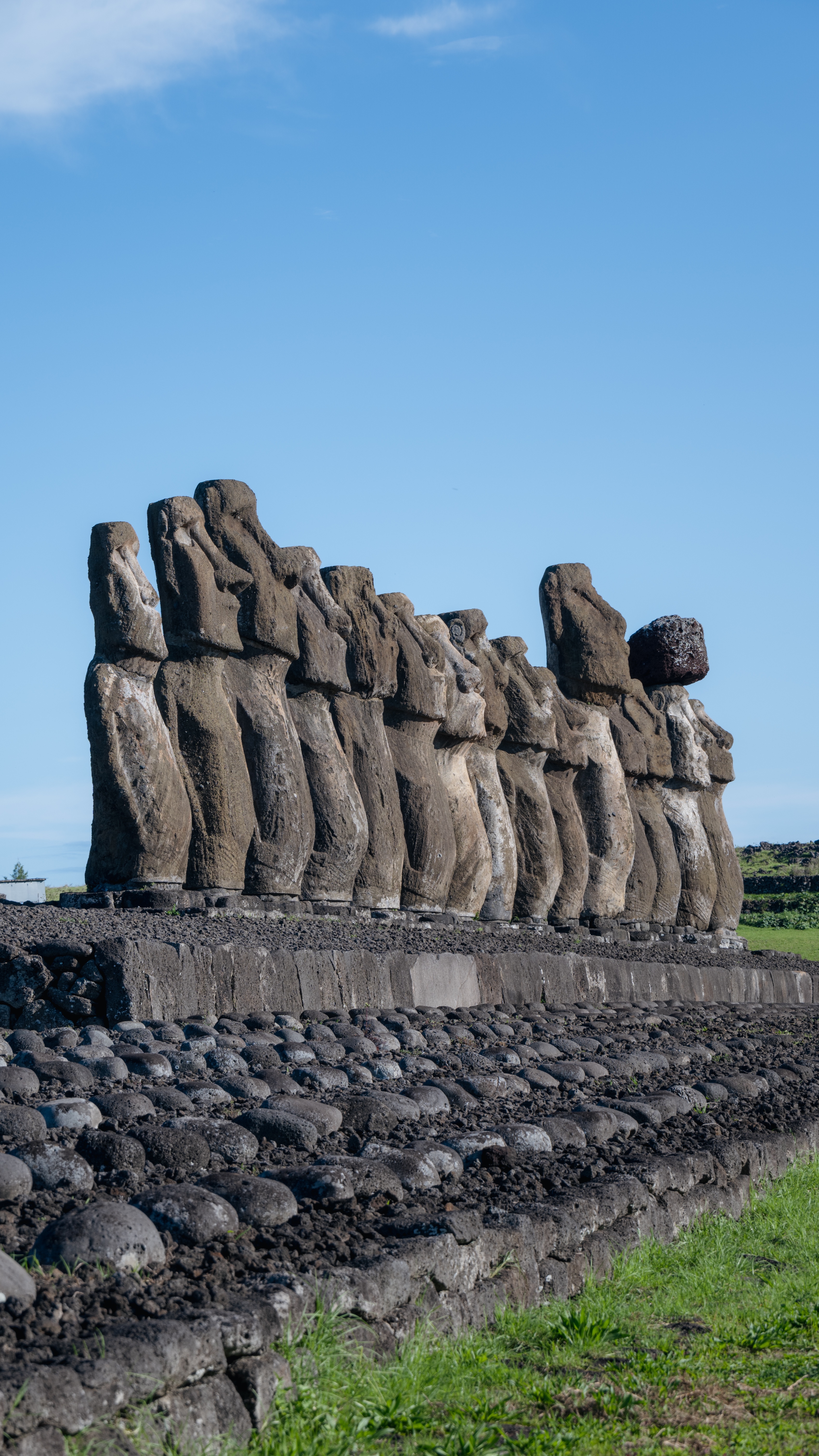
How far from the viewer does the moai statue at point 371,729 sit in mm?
12266

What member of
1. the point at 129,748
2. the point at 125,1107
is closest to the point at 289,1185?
the point at 125,1107

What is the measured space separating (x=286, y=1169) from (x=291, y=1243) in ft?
1.90

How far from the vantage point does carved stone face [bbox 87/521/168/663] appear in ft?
33.0

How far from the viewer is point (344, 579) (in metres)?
13.0

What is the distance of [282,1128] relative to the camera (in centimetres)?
432

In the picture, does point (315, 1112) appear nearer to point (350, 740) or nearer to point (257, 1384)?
point (257, 1384)

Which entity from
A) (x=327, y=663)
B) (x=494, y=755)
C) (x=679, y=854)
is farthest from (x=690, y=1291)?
(x=679, y=854)

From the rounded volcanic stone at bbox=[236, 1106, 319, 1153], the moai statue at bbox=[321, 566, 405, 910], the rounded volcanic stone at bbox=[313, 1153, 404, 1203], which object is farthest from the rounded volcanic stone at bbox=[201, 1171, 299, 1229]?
the moai statue at bbox=[321, 566, 405, 910]

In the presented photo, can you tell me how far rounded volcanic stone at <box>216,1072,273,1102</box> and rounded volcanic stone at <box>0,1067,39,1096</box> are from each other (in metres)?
0.64

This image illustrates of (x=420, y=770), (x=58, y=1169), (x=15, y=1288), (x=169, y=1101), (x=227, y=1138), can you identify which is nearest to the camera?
(x=15, y=1288)

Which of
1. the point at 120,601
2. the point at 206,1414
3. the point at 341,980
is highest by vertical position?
the point at 120,601

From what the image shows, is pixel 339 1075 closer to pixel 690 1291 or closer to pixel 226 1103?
pixel 226 1103

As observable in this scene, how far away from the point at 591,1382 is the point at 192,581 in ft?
27.8

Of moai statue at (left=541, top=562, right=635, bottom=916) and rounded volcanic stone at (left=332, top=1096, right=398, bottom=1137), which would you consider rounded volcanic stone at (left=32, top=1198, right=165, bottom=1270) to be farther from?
moai statue at (left=541, top=562, right=635, bottom=916)
